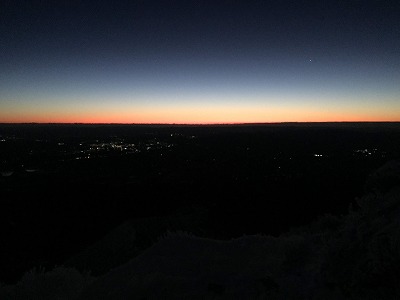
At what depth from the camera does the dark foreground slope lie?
7094mm

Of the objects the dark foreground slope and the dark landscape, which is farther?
the dark landscape

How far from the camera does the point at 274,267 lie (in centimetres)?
1012

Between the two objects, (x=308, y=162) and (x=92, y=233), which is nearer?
(x=92, y=233)

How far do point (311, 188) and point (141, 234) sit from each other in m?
49.2

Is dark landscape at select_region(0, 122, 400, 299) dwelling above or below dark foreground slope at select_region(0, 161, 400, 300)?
below

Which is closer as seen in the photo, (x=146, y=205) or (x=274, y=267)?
(x=274, y=267)

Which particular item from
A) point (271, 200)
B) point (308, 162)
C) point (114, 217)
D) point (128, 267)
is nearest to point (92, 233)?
point (114, 217)

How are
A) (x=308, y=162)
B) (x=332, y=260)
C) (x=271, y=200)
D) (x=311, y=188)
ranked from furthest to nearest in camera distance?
(x=308, y=162) < (x=311, y=188) < (x=271, y=200) < (x=332, y=260)

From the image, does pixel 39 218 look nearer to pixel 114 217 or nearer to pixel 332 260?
pixel 114 217

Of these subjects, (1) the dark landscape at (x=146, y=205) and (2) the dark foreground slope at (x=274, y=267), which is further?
(1) the dark landscape at (x=146, y=205)

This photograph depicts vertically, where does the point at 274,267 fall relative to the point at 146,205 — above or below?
above

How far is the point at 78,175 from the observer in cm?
9462

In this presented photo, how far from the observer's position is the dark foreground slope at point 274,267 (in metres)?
7.09

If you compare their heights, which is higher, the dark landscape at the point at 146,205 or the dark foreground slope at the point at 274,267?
the dark foreground slope at the point at 274,267
